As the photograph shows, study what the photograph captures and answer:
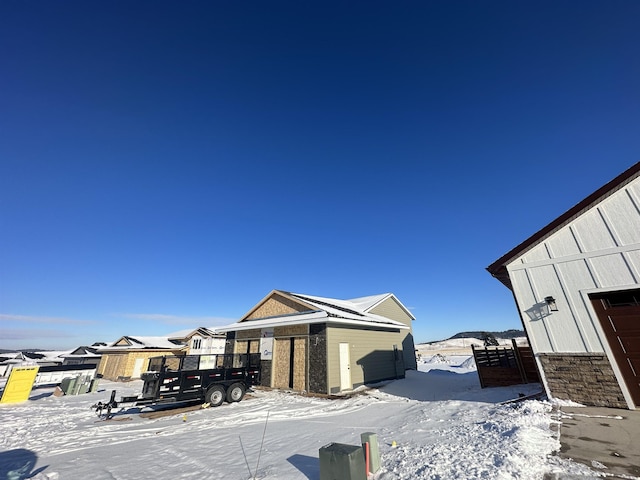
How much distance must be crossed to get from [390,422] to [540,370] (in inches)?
181

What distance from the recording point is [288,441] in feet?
22.9

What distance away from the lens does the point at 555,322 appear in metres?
7.91

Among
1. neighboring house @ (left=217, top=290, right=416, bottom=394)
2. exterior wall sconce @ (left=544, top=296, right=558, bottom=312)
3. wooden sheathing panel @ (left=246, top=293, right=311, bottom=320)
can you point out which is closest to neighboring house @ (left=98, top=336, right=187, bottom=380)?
neighboring house @ (left=217, top=290, right=416, bottom=394)

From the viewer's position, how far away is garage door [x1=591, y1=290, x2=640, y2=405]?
269 inches

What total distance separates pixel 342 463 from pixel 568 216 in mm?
9274

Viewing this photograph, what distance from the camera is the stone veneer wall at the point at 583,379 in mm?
6918

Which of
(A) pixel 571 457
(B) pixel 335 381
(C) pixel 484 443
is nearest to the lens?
(A) pixel 571 457

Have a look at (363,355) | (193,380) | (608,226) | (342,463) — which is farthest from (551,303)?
(193,380)

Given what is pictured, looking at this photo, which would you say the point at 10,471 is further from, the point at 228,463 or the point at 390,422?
the point at 390,422

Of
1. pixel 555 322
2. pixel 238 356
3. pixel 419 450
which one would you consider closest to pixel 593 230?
pixel 555 322

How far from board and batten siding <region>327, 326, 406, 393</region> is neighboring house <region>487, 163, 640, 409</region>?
8.70 meters

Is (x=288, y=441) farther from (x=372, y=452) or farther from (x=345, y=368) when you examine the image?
(x=345, y=368)

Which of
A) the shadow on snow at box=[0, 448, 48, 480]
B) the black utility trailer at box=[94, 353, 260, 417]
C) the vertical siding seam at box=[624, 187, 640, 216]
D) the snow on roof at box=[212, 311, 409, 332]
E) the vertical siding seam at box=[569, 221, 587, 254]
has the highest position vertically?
the vertical siding seam at box=[624, 187, 640, 216]

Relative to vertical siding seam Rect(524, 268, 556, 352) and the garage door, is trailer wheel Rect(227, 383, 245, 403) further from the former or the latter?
the garage door
